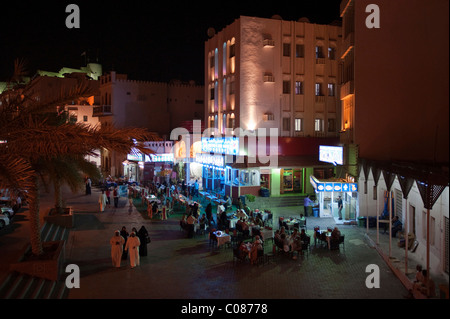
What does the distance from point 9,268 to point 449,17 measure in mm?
15712

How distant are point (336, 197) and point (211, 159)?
39.1ft

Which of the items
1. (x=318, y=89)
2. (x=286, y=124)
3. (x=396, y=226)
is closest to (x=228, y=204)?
(x=286, y=124)

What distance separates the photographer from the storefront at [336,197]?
2284 centimetres

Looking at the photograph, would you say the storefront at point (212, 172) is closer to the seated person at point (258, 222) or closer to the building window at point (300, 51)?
the building window at point (300, 51)

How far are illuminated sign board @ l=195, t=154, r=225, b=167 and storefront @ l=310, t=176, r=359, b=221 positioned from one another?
911 centimetres

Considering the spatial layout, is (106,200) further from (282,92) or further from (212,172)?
(282,92)

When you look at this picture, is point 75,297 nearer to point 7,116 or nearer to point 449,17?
point 7,116

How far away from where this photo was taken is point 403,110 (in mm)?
17922

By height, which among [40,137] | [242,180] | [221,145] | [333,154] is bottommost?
[242,180]

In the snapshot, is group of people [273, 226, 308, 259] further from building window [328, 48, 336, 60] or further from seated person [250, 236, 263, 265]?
building window [328, 48, 336, 60]

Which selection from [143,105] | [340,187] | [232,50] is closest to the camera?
[340,187]

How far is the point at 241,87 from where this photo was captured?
101 ft

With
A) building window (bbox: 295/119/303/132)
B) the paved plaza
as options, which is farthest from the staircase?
building window (bbox: 295/119/303/132)

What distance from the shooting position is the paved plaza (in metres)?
12.5
